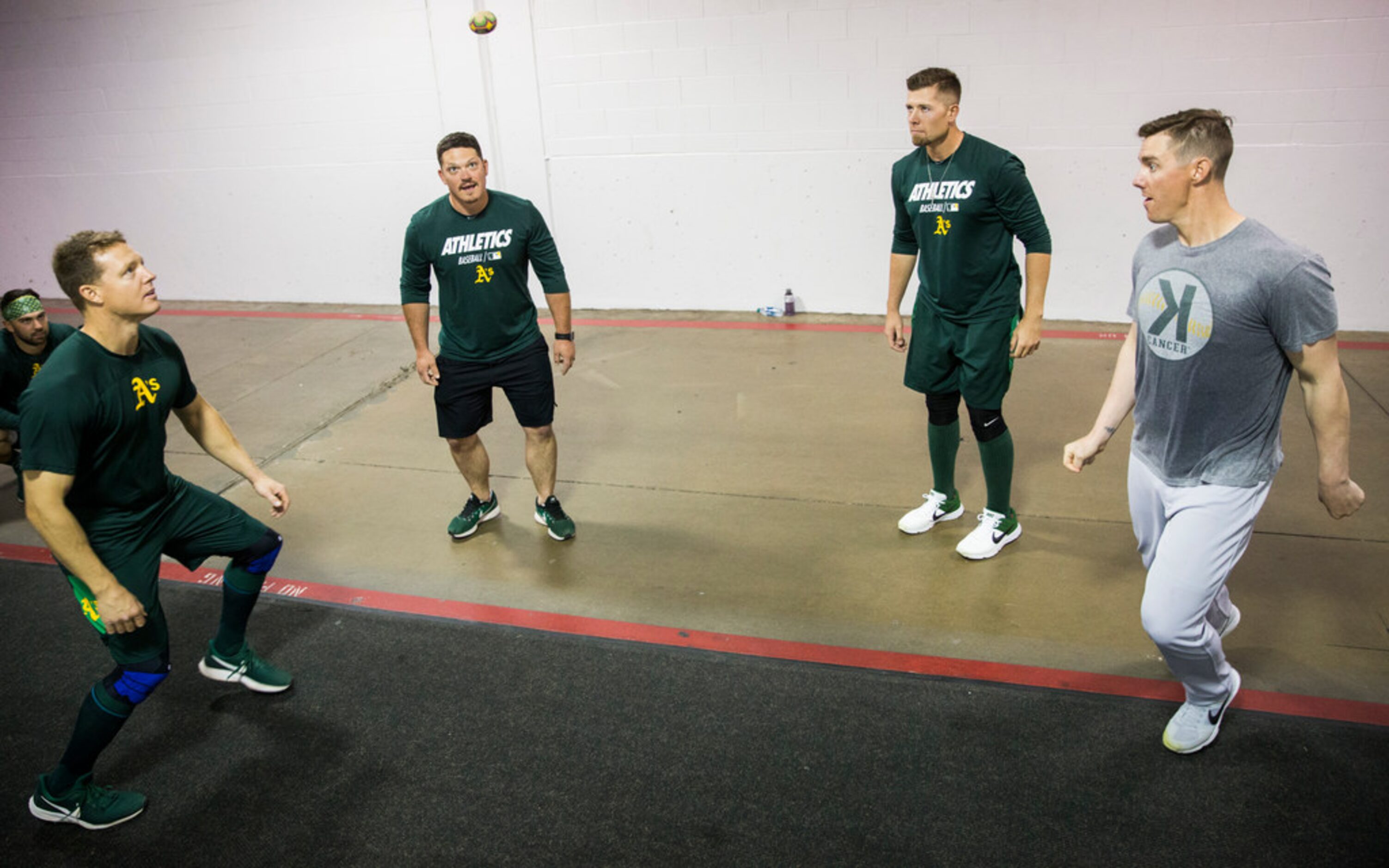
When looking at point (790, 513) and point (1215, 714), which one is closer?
point (1215, 714)

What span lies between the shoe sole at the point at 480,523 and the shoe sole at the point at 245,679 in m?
1.21

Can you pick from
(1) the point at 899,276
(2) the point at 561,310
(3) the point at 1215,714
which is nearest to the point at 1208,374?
(3) the point at 1215,714

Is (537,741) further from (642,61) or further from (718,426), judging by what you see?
(642,61)

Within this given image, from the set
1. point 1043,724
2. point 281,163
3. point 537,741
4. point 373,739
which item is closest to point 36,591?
point 373,739

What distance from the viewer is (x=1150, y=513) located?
2836 millimetres

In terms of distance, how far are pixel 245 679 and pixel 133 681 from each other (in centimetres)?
65

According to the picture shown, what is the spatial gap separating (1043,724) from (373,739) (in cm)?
230

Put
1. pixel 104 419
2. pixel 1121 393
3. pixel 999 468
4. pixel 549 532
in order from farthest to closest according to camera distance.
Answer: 1. pixel 549 532
2. pixel 999 468
3. pixel 1121 393
4. pixel 104 419

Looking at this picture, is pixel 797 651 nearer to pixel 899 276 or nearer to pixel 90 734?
pixel 899 276

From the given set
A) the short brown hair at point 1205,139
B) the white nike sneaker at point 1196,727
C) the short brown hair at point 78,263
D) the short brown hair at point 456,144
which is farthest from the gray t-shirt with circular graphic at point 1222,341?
the short brown hair at point 78,263

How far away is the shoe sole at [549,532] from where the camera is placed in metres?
4.44

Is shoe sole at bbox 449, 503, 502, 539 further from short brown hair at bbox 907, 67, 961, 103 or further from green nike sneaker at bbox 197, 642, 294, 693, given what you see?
short brown hair at bbox 907, 67, 961, 103

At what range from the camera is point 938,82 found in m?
3.57

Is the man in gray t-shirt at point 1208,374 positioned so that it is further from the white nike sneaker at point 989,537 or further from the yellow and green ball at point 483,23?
the yellow and green ball at point 483,23
